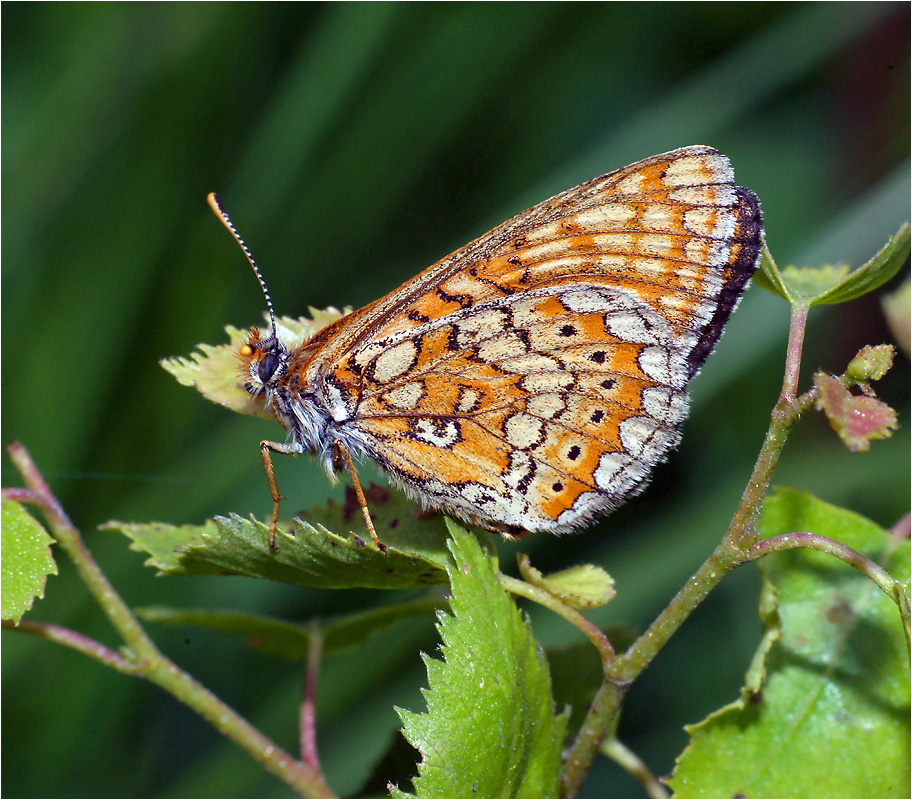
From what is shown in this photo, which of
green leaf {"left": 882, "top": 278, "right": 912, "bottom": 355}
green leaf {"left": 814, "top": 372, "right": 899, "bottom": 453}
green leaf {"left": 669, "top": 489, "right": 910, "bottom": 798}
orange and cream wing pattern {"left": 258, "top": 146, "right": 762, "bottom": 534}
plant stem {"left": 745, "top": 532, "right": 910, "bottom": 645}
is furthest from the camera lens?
green leaf {"left": 882, "top": 278, "right": 912, "bottom": 355}

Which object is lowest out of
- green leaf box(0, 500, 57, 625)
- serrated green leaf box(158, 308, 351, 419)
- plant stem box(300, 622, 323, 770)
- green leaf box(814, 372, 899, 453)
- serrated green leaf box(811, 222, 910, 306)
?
plant stem box(300, 622, 323, 770)

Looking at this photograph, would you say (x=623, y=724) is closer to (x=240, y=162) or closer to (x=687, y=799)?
(x=687, y=799)

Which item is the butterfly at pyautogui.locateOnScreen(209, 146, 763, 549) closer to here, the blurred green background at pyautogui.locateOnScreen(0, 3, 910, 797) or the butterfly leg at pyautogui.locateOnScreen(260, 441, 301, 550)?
the butterfly leg at pyautogui.locateOnScreen(260, 441, 301, 550)

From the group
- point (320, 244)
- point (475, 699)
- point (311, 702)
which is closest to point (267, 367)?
point (311, 702)

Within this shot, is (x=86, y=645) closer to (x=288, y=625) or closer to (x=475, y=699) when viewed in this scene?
(x=288, y=625)

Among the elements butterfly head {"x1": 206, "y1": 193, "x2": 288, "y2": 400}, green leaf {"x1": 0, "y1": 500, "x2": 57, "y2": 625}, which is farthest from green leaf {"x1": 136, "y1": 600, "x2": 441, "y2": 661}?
butterfly head {"x1": 206, "y1": 193, "x2": 288, "y2": 400}

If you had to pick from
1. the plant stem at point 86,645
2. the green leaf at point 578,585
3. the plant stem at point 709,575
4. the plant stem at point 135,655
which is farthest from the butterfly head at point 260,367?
the plant stem at point 709,575

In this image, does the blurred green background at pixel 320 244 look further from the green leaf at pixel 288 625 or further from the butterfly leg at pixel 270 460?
the butterfly leg at pixel 270 460

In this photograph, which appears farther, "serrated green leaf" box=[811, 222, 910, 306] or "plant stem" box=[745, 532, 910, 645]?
"serrated green leaf" box=[811, 222, 910, 306]

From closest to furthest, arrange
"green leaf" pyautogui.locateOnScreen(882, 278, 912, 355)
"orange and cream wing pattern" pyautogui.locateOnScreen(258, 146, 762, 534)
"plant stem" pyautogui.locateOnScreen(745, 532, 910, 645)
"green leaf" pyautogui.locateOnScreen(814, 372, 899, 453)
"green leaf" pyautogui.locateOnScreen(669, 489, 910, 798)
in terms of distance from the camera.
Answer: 1. "green leaf" pyautogui.locateOnScreen(814, 372, 899, 453)
2. "plant stem" pyautogui.locateOnScreen(745, 532, 910, 645)
3. "green leaf" pyautogui.locateOnScreen(669, 489, 910, 798)
4. "orange and cream wing pattern" pyautogui.locateOnScreen(258, 146, 762, 534)
5. "green leaf" pyautogui.locateOnScreen(882, 278, 912, 355)
